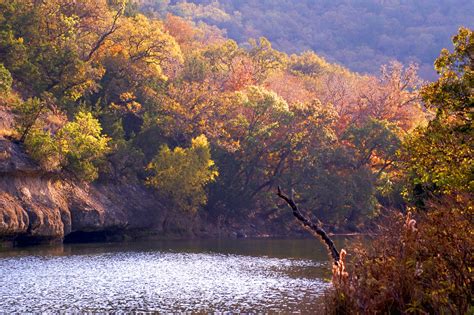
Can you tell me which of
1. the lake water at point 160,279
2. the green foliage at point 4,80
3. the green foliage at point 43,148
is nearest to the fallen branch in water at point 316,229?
the lake water at point 160,279

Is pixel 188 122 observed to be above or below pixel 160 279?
above

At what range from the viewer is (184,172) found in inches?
3625

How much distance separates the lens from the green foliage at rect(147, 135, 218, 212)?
9212 centimetres

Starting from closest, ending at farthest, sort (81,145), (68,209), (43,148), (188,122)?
(43,148), (68,209), (81,145), (188,122)

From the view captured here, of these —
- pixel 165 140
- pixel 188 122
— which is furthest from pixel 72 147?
pixel 188 122

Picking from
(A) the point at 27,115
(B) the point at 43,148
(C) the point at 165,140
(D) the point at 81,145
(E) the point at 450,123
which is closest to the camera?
(E) the point at 450,123

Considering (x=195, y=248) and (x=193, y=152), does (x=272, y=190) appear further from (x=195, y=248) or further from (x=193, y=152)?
(x=195, y=248)

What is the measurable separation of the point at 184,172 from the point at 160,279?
145 feet

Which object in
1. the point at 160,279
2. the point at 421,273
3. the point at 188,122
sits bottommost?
the point at 160,279

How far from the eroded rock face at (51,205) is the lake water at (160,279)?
2.59 m

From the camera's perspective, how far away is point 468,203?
21219mm

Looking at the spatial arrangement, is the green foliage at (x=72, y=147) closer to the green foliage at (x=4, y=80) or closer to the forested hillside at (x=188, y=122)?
the forested hillside at (x=188, y=122)

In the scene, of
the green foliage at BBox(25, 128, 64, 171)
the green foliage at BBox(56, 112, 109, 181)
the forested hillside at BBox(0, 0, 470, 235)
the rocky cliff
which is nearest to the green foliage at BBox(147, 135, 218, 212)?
the forested hillside at BBox(0, 0, 470, 235)

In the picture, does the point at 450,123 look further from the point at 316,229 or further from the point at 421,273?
the point at 421,273
